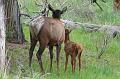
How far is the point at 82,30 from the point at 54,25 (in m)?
6.02

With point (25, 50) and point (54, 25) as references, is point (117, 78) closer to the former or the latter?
point (54, 25)

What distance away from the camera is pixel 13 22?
13.9 meters

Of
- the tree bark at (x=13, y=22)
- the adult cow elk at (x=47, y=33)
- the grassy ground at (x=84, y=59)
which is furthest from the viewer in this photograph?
the tree bark at (x=13, y=22)

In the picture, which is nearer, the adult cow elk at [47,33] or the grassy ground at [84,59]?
the grassy ground at [84,59]

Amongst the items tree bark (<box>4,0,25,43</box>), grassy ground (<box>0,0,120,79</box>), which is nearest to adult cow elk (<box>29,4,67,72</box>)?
grassy ground (<box>0,0,120,79</box>)

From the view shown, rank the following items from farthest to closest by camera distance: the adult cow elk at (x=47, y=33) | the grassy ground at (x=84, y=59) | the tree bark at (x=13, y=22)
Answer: the tree bark at (x=13, y=22), the adult cow elk at (x=47, y=33), the grassy ground at (x=84, y=59)

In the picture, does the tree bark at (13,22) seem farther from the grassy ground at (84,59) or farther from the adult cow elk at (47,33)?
the adult cow elk at (47,33)

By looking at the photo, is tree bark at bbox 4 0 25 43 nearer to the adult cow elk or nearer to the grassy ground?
the grassy ground

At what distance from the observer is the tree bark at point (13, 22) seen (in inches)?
538

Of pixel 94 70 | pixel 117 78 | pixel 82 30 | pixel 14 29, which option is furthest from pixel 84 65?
pixel 82 30

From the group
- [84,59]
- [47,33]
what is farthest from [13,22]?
[47,33]

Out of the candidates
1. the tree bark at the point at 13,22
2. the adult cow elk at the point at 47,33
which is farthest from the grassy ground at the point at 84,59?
the adult cow elk at the point at 47,33

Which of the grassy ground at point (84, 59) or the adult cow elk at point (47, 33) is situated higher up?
the adult cow elk at point (47, 33)

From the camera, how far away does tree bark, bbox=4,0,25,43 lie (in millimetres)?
13672
